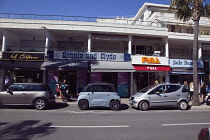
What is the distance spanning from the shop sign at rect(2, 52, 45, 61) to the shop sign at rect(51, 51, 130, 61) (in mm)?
1431

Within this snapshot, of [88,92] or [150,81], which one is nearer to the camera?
[88,92]

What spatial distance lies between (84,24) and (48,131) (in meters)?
12.2

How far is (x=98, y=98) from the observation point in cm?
977

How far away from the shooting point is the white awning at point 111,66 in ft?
45.0

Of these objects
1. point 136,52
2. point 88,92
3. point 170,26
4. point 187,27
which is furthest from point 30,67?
point 187,27

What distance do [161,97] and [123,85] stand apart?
645cm

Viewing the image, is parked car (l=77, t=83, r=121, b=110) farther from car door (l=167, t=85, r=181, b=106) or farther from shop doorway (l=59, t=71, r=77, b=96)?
shop doorway (l=59, t=71, r=77, b=96)

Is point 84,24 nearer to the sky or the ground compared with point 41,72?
nearer to the sky

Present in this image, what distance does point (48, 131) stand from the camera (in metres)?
5.38

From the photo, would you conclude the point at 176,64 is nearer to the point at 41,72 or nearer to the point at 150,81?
the point at 150,81

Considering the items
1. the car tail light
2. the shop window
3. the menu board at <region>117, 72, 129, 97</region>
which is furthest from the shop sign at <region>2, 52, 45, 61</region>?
the car tail light

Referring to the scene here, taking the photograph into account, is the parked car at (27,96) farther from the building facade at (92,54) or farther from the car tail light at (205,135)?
the car tail light at (205,135)

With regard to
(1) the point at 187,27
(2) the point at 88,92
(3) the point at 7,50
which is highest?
(1) the point at 187,27

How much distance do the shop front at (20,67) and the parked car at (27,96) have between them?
4.48 metres
